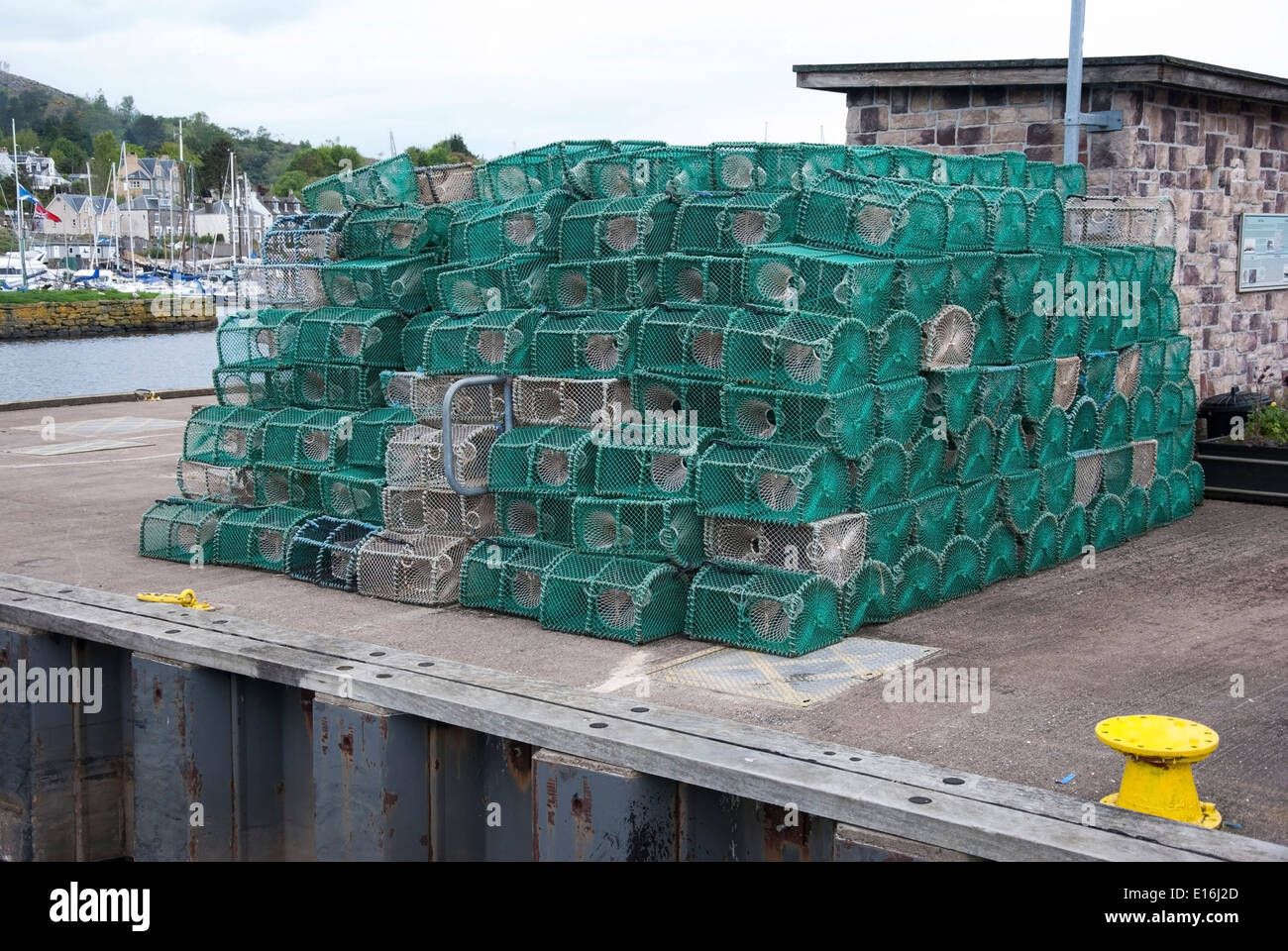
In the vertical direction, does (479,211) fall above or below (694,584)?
above

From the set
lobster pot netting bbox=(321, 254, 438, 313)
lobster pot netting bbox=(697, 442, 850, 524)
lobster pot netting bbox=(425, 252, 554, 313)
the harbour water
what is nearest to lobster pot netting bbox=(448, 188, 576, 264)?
lobster pot netting bbox=(425, 252, 554, 313)

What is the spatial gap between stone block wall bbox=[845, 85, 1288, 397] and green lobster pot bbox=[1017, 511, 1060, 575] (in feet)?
13.6

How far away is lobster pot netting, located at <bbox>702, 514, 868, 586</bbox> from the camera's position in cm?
931

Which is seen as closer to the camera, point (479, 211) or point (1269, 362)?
point (479, 211)

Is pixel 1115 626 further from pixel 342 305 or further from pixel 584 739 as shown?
pixel 342 305

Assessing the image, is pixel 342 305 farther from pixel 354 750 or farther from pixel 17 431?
pixel 17 431

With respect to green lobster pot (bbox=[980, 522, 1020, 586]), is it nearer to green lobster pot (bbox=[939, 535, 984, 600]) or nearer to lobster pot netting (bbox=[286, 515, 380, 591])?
green lobster pot (bbox=[939, 535, 984, 600])

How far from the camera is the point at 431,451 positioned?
10508mm

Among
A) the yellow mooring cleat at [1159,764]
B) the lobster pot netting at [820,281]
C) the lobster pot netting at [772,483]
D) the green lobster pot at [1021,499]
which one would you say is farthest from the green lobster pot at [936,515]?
the yellow mooring cleat at [1159,764]

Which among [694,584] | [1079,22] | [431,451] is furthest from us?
[1079,22]

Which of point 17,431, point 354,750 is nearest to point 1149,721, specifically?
point 354,750

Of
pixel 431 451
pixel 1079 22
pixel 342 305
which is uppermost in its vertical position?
pixel 1079 22

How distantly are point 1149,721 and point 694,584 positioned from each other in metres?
4.00

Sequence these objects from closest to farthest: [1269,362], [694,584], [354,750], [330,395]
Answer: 1. [354,750]
2. [694,584]
3. [330,395]
4. [1269,362]
